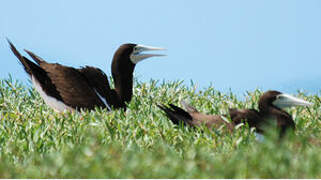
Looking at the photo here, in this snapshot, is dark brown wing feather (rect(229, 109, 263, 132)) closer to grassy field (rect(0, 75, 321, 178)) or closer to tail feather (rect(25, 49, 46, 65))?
grassy field (rect(0, 75, 321, 178))

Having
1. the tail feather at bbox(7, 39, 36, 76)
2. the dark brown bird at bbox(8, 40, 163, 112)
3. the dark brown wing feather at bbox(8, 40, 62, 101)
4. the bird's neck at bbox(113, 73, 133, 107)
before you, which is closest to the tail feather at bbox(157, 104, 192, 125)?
the dark brown bird at bbox(8, 40, 163, 112)

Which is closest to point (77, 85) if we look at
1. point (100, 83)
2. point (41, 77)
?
point (100, 83)

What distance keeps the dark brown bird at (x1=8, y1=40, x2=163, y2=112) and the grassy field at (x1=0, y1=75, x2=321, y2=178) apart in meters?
0.22

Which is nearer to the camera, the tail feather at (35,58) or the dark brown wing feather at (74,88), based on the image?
the dark brown wing feather at (74,88)

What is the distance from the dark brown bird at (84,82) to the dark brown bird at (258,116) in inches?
75.6

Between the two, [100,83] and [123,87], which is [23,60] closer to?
[100,83]

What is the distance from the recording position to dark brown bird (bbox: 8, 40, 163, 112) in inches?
365

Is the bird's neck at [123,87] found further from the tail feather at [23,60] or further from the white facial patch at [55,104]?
the tail feather at [23,60]

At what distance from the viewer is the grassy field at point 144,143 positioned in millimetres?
4457

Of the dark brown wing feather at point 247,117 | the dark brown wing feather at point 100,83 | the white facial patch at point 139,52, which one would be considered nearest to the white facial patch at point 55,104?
the dark brown wing feather at point 100,83

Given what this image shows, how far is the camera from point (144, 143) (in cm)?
702

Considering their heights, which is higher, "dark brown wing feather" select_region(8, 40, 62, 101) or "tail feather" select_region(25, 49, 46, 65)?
"tail feather" select_region(25, 49, 46, 65)

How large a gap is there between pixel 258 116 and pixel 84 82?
3227 mm

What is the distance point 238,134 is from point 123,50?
3.40m
